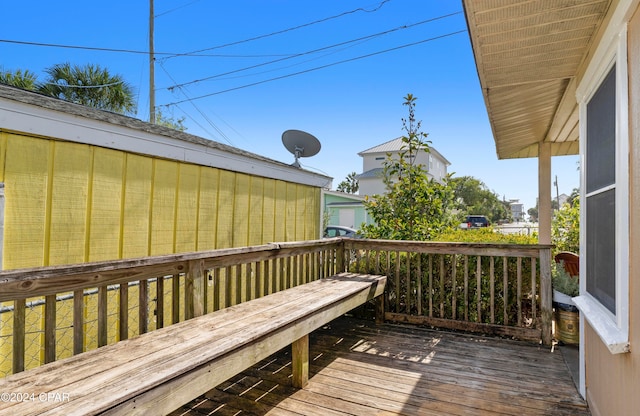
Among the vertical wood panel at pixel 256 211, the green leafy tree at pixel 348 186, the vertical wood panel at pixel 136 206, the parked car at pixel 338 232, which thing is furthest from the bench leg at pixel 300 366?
the green leafy tree at pixel 348 186

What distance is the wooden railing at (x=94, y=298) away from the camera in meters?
1.69

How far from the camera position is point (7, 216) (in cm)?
214

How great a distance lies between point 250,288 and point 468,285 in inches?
90.4

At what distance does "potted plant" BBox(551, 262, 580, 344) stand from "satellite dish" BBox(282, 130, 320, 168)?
11.7 ft

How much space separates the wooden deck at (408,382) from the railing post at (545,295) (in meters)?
0.15

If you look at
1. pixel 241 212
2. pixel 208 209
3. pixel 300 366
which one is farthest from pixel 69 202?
pixel 300 366

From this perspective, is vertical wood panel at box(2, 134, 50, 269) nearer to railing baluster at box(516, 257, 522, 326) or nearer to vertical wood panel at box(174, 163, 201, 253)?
vertical wood panel at box(174, 163, 201, 253)

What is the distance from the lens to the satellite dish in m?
5.50

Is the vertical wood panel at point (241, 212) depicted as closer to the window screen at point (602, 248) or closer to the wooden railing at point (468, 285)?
the wooden railing at point (468, 285)

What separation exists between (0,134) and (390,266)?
3.58 metres

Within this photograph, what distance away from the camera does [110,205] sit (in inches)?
104

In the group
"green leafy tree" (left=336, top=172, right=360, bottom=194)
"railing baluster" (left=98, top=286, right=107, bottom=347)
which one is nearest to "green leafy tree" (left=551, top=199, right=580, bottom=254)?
"railing baluster" (left=98, top=286, right=107, bottom=347)

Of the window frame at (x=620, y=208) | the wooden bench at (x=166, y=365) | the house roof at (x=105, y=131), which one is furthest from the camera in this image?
the house roof at (x=105, y=131)

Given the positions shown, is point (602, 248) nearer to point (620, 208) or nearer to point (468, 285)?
point (620, 208)
